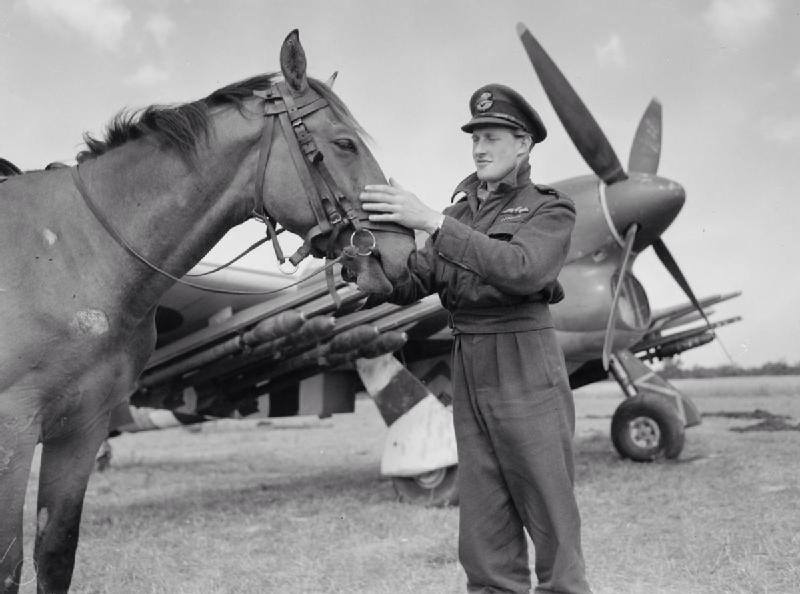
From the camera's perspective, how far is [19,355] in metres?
2.29

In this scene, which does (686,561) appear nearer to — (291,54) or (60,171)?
(291,54)

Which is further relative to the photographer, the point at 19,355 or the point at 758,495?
the point at 758,495

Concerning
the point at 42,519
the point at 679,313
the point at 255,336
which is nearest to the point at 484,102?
the point at 42,519

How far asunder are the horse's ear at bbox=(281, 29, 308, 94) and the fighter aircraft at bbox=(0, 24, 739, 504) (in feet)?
6.79

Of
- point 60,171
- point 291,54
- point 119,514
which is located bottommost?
point 119,514

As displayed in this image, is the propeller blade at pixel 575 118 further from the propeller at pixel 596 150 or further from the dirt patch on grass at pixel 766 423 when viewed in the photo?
the dirt patch on grass at pixel 766 423

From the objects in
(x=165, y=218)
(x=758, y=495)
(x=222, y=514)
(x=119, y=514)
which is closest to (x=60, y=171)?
(x=165, y=218)

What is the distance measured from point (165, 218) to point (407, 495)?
14.1 feet

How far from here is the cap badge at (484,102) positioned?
2.24 meters

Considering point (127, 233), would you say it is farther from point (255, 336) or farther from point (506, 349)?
point (255, 336)

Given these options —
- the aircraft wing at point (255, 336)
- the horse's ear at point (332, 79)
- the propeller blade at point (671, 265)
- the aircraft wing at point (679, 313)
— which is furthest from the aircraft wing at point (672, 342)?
the horse's ear at point (332, 79)

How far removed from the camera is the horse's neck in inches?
99.4

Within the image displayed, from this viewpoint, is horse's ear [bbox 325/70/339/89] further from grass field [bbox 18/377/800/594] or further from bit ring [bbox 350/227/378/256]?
grass field [bbox 18/377/800/594]

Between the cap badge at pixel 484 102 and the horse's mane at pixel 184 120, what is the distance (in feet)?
1.39
